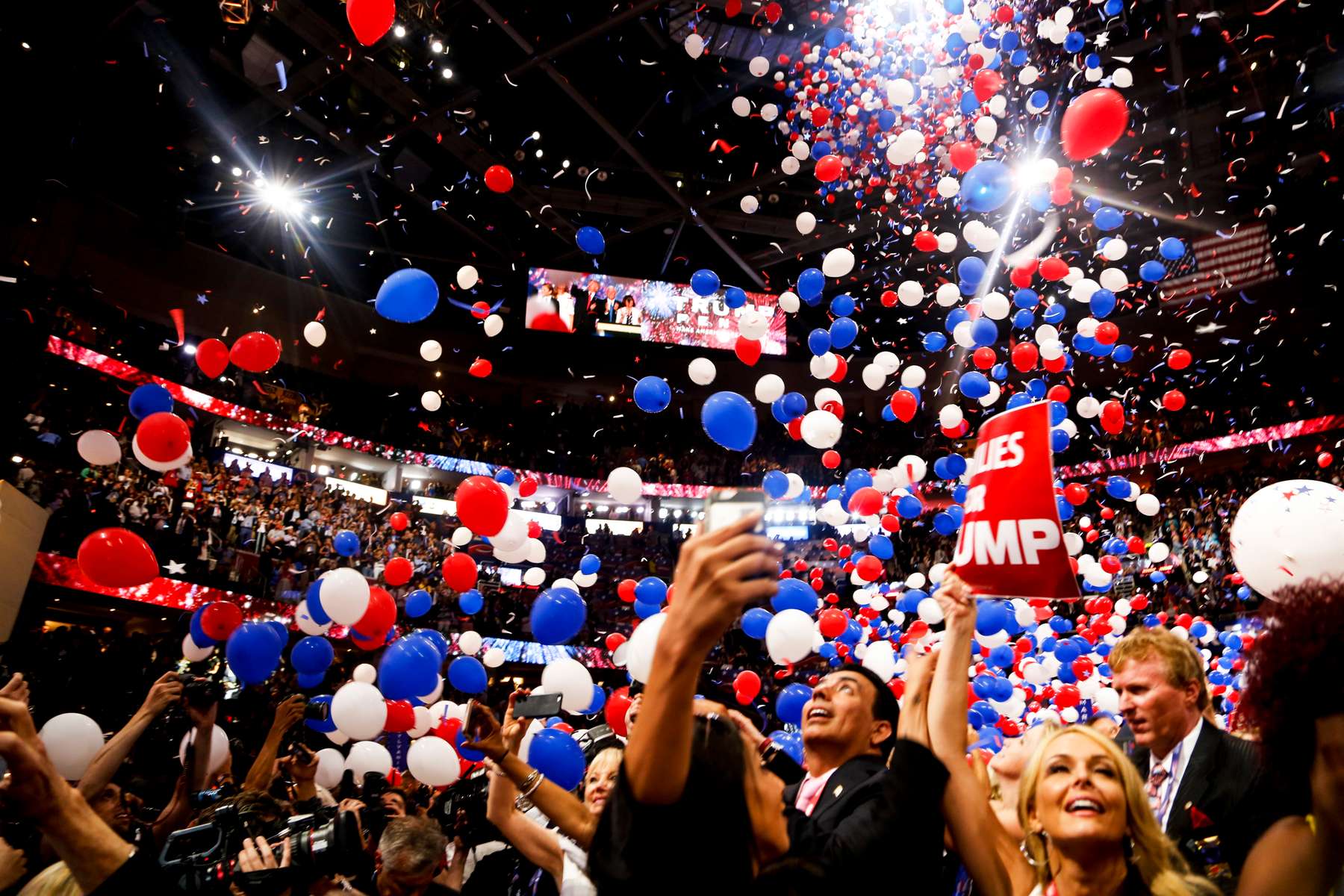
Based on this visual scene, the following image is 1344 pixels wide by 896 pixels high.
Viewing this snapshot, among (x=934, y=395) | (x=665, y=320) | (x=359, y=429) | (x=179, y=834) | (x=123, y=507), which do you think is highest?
(x=665, y=320)

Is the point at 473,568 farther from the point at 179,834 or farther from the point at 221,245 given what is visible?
the point at 221,245

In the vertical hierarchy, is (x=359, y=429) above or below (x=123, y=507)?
above

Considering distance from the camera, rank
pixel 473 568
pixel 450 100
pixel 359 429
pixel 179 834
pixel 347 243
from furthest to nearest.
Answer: pixel 359 429 < pixel 347 243 < pixel 450 100 < pixel 473 568 < pixel 179 834

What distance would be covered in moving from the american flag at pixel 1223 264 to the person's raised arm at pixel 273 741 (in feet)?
44.2

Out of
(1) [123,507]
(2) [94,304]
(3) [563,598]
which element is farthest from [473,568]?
(2) [94,304]

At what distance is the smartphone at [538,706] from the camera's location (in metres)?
2.01

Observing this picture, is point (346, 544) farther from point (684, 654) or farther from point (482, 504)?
point (684, 654)

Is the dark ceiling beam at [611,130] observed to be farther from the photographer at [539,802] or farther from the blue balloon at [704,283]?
the photographer at [539,802]

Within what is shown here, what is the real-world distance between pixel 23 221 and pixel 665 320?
36.4 feet

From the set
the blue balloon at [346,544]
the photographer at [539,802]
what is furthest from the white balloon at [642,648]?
the blue balloon at [346,544]

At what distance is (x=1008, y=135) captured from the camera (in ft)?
30.1

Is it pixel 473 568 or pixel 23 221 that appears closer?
pixel 473 568

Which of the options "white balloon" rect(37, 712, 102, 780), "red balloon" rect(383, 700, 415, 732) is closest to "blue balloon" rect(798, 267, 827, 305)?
"red balloon" rect(383, 700, 415, 732)

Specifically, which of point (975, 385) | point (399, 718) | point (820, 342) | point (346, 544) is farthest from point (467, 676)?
point (346, 544)
